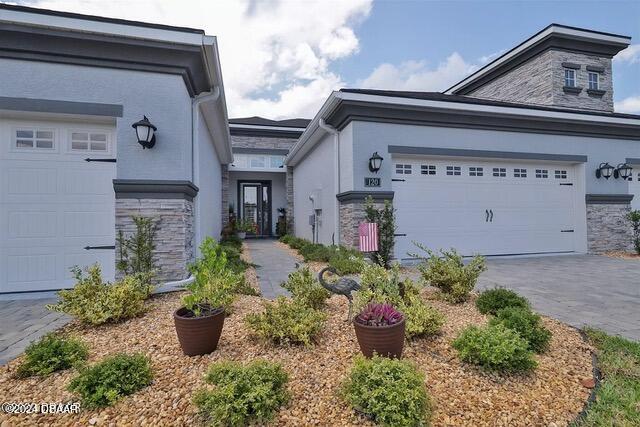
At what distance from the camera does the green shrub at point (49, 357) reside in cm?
227

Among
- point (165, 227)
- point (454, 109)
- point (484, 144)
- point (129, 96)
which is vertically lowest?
point (165, 227)

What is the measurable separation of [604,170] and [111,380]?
36.7ft

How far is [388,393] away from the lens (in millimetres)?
1774

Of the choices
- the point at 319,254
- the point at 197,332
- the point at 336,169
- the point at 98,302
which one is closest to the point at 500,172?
the point at 336,169

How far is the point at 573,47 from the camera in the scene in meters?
10.9

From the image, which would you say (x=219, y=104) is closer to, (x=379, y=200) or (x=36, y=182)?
(x=36, y=182)

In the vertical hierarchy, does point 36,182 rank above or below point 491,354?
above

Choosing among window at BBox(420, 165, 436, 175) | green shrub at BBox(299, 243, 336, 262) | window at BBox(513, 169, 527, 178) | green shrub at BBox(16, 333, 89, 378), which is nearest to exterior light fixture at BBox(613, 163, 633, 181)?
window at BBox(513, 169, 527, 178)

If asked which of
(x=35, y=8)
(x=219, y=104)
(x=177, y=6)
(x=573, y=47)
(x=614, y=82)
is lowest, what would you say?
(x=219, y=104)

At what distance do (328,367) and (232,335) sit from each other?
3.44 ft

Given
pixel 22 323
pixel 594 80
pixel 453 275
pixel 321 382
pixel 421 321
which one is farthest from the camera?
pixel 594 80

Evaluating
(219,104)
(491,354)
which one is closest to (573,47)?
(219,104)

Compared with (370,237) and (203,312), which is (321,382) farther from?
(370,237)

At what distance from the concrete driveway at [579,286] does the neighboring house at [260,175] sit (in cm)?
978
